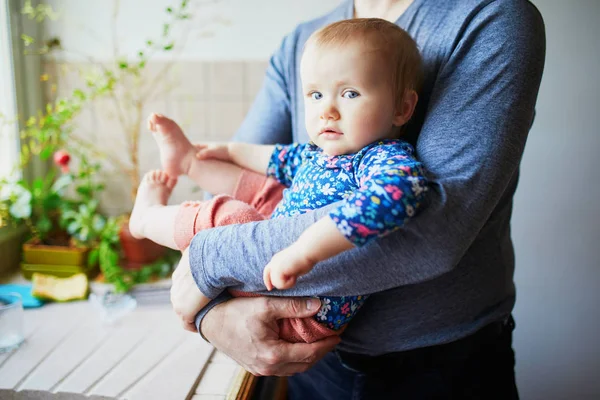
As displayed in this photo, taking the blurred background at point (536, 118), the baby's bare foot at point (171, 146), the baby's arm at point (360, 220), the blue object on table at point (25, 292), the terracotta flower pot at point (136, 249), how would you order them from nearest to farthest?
the baby's arm at point (360, 220)
the baby's bare foot at point (171, 146)
the blue object on table at point (25, 292)
the blurred background at point (536, 118)
the terracotta flower pot at point (136, 249)

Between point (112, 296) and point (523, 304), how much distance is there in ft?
4.61

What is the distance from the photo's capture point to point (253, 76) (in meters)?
1.83

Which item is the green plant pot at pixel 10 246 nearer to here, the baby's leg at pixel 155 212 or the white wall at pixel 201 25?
the white wall at pixel 201 25

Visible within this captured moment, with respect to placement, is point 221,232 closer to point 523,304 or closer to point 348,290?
point 348,290

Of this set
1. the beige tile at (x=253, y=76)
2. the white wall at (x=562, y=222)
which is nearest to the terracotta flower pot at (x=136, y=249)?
the beige tile at (x=253, y=76)

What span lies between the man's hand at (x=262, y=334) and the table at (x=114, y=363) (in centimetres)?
27

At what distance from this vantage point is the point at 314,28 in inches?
43.4

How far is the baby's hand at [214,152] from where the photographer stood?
1089 millimetres

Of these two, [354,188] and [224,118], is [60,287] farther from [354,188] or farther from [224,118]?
[354,188]

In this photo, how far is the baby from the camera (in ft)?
2.06

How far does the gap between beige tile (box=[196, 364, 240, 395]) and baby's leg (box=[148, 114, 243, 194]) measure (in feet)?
1.47

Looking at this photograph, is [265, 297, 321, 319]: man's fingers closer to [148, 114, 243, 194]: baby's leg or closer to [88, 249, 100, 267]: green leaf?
[148, 114, 243, 194]: baby's leg

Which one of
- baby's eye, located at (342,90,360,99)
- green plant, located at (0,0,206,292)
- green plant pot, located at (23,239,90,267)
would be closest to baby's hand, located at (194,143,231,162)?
baby's eye, located at (342,90,360,99)

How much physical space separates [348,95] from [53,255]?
51.8 inches
